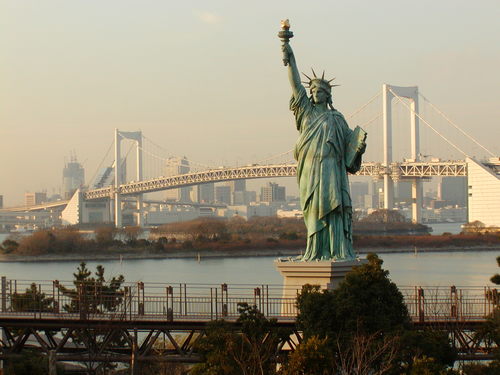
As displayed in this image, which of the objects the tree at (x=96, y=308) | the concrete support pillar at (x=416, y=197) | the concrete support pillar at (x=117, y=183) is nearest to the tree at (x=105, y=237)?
the concrete support pillar at (x=117, y=183)

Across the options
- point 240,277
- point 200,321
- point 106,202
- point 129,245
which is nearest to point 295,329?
point 200,321

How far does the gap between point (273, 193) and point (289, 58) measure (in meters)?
135

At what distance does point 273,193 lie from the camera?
14562 cm

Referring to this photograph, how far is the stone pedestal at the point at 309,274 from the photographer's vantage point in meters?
10.6

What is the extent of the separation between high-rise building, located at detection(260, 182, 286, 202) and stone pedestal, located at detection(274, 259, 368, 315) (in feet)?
436

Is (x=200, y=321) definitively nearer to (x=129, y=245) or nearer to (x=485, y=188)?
(x=129, y=245)

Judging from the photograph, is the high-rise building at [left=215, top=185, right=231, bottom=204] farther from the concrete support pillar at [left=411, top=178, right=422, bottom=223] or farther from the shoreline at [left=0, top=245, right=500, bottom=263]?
the shoreline at [left=0, top=245, right=500, bottom=263]

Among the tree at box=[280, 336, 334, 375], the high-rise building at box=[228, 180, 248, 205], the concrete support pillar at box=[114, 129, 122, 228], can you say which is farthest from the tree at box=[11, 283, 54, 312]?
the high-rise building at box=[228, 180, 248, 205]

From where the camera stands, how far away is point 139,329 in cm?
1073

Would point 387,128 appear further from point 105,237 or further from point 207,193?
point 207,193

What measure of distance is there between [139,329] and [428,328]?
2790 millimetres

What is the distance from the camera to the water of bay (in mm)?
30453

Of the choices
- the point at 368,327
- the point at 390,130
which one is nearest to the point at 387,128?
the point at 390,130

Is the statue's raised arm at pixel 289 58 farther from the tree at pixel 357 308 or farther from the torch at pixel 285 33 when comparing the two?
the tree at pixel 357 308
